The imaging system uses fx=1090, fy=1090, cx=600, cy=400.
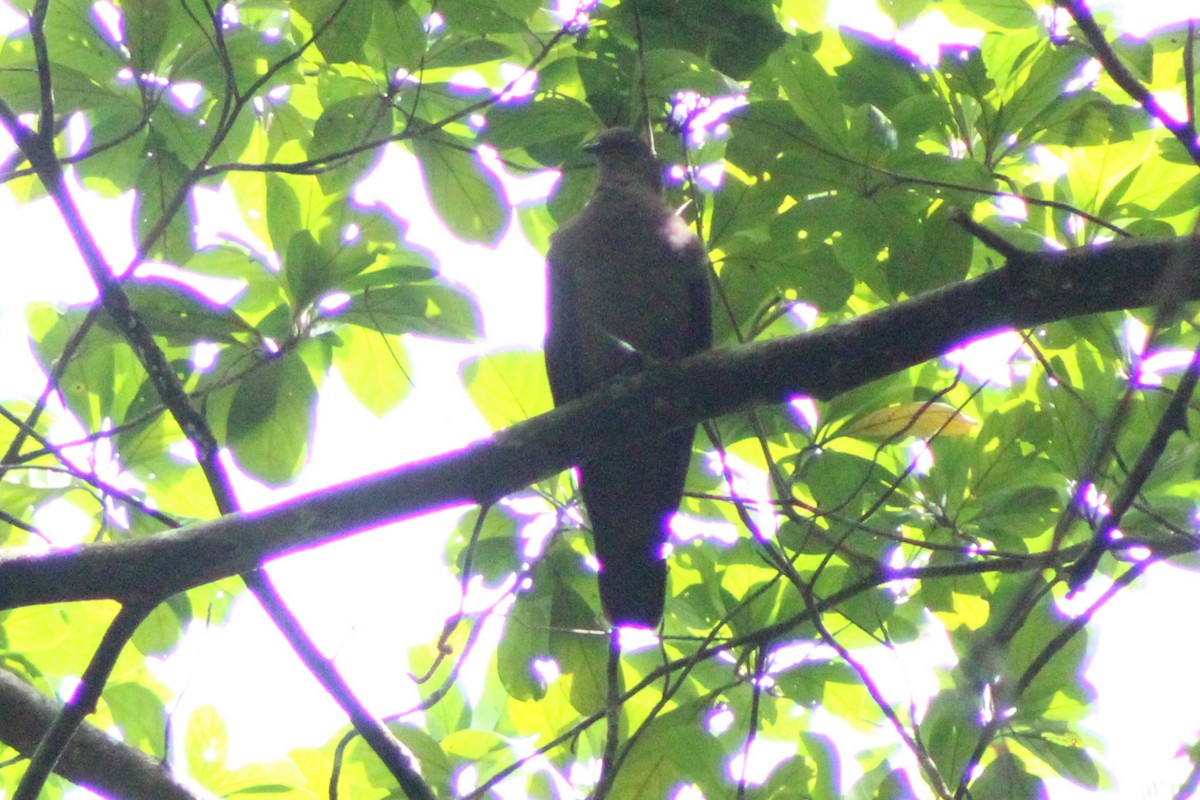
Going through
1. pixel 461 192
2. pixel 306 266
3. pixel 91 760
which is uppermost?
pixel 461 192

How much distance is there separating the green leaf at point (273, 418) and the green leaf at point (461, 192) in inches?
20.3

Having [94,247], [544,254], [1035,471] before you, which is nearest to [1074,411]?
[1035,471]

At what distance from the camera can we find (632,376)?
2.15 m

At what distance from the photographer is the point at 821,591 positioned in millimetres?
2730

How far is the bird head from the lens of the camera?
2.82m

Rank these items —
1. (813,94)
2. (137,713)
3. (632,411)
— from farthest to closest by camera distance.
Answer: (137,713) < (813,94) < (632,411)

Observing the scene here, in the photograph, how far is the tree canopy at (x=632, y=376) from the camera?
203 cm

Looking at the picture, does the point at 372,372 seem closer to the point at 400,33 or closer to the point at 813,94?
the point at 400,33

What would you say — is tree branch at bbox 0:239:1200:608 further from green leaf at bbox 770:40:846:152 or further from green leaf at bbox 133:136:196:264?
green leaf at bbox 133:136:196:264

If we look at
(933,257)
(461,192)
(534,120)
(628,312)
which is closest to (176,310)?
(461,192)

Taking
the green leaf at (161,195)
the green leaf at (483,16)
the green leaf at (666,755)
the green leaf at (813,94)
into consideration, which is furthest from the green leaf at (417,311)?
the green leaf at (666,755)

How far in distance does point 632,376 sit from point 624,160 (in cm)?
121

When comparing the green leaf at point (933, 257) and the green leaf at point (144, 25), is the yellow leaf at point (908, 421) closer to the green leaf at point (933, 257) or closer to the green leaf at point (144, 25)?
the green leaf at point (933, 257)

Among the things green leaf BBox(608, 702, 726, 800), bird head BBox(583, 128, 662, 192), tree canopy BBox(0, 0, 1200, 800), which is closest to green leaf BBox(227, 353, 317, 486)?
tree canopy BBox(0, 0, 1200, 800)
